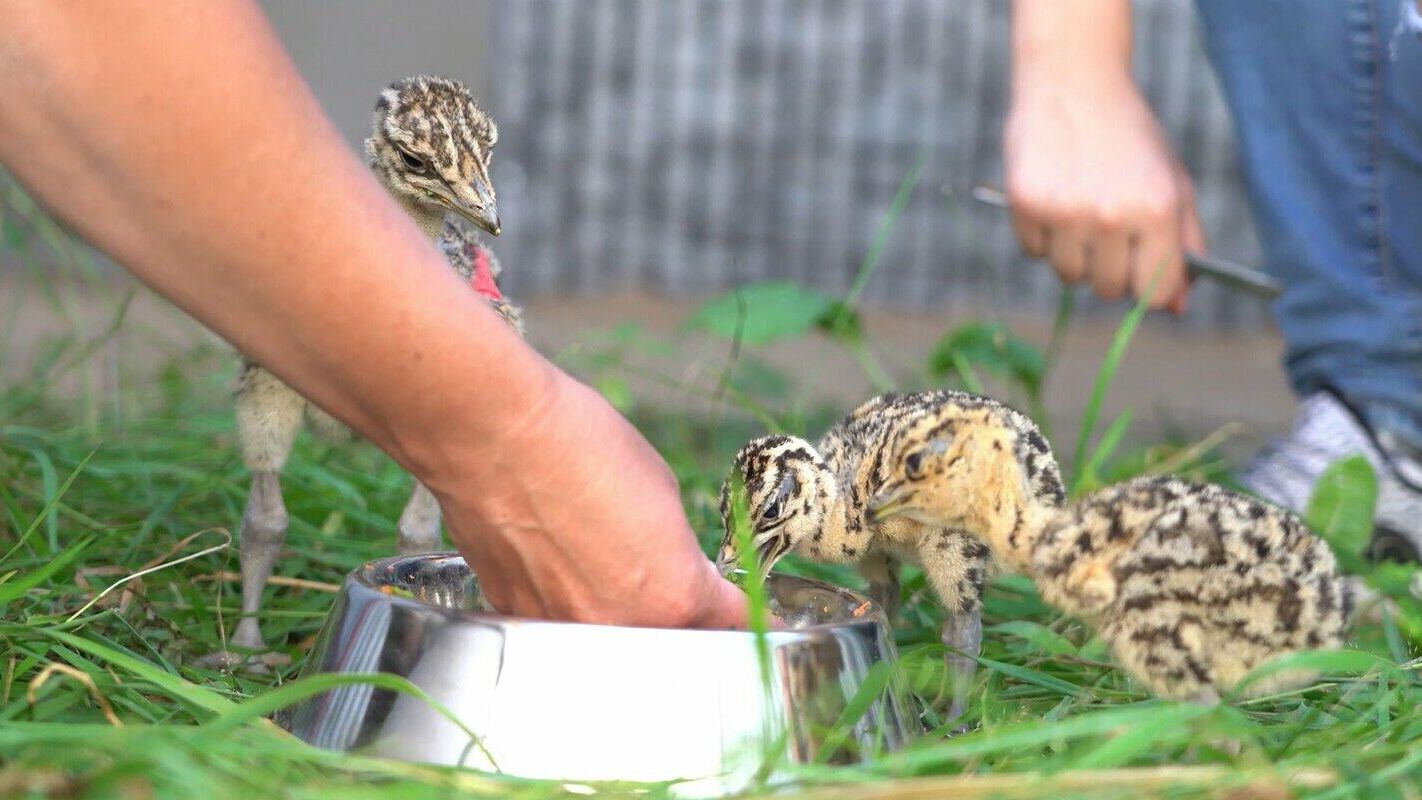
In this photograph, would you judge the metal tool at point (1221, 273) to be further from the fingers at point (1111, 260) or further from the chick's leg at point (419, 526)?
the chick's leg at point (419, 526)

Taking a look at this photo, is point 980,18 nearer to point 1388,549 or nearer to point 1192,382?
point 1192,382

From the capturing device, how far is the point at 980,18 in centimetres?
1112

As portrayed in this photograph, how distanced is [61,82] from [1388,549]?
307 cm

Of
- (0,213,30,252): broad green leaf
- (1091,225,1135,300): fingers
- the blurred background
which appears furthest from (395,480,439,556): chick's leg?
the blurred background

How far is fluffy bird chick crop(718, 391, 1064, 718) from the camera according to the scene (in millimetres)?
2609

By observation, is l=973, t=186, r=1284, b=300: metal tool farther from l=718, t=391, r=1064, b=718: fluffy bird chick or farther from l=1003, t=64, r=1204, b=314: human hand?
l=718, t=391, r=1064, b=718: fluffy bird chick

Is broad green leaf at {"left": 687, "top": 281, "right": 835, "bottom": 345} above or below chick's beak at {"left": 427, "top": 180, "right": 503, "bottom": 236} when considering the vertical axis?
below

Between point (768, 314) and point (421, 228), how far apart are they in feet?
5.90

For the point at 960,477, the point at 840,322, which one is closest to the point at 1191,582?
the point at 960,477

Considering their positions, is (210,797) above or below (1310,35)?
below

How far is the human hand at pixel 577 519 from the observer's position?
202cm

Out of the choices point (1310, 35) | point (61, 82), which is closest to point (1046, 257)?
point (1310, 35)

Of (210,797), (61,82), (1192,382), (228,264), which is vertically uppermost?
(61,82)

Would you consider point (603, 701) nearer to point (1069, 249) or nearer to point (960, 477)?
point (960, 477)
